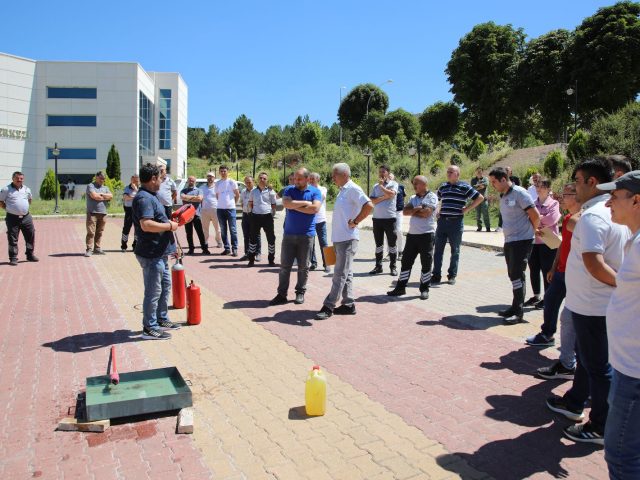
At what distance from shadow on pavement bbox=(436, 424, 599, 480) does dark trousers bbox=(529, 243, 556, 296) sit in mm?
3830

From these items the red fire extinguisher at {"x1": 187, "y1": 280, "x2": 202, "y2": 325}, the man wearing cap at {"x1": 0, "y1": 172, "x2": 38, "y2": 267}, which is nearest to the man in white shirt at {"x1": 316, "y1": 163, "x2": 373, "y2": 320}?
the red fire extinguisher at {"x1": 187, "y1": 280, "x2": 202, "y2": 325}

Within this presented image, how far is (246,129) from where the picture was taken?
68.6 metres

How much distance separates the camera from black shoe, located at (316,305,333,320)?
23.6 ft

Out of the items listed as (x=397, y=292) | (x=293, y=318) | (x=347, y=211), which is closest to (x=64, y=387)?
(x=293, y=318)

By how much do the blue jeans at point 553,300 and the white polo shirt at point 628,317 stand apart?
2897mm

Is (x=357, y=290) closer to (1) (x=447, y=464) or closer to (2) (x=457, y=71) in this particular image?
(1) (x=447, y=464)

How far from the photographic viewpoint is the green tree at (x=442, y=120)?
56906mm

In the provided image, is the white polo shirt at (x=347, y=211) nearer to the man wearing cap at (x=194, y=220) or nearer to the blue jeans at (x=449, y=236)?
the blue jeans at (x=449, y=236)

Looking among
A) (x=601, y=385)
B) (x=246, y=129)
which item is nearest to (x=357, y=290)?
(x=601, y=385)

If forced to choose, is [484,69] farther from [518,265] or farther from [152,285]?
[152,285]

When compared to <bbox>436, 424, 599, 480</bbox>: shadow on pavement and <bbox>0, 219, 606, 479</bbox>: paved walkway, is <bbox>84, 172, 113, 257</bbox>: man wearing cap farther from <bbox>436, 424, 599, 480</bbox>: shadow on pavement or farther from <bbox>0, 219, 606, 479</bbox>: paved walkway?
→ <bbox>436, 424, 599, 480</bbox>: shadow on pavement

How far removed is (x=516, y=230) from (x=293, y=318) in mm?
3164

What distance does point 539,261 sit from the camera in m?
7.70

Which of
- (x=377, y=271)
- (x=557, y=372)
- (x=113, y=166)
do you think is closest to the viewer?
(x=557, y=372)
